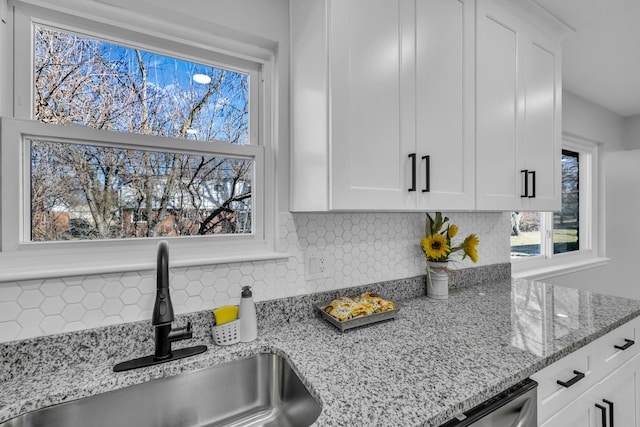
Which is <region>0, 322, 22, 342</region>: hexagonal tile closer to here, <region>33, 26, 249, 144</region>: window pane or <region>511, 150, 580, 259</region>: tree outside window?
<region>33, 26, 249, 144</region>: window pane

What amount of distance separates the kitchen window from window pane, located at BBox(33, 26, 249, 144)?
2.59 metres

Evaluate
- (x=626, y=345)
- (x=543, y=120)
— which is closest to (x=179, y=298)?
(x=626, y=345)

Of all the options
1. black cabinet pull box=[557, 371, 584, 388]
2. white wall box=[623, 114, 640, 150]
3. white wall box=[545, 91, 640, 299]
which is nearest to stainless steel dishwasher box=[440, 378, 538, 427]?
black cabinet pull box=[557, 371, 584, 388]

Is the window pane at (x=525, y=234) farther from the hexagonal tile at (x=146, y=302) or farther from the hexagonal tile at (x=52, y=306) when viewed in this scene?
the hexagonal tile at (x=52, y=306)

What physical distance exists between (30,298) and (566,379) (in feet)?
5.71

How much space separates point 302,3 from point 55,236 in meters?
1.20

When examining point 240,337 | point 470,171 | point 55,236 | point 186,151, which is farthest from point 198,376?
point 470,171

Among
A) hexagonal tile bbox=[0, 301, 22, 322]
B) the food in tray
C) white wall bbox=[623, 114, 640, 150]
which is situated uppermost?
white wall bbox=[623, 114, 640, 150]

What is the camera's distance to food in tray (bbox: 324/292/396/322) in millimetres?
1157

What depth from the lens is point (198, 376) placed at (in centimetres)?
93

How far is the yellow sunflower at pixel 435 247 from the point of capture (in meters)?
1.51

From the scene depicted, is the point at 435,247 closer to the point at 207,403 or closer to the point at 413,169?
the point at 413,169

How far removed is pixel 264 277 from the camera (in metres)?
1.22

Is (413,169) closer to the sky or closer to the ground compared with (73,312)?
closer to the sky
